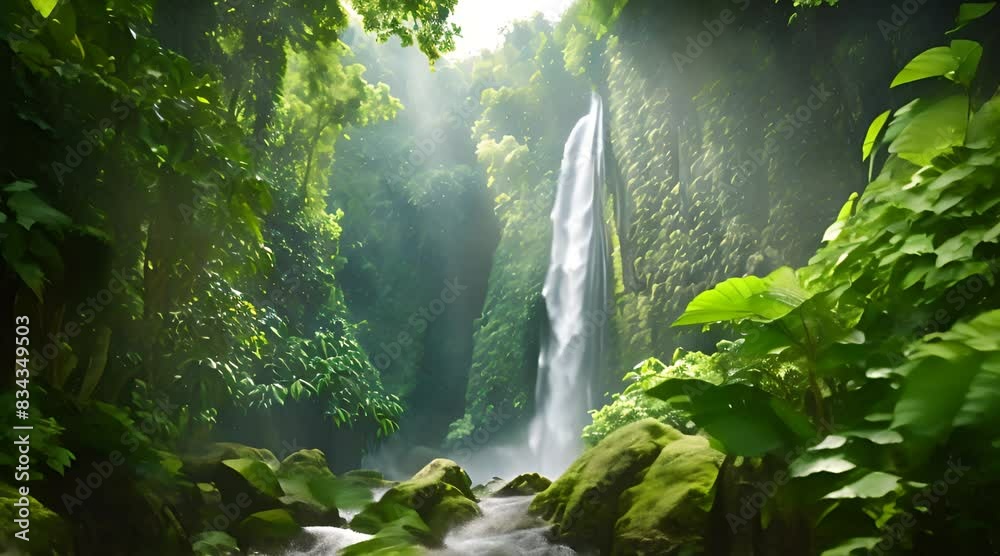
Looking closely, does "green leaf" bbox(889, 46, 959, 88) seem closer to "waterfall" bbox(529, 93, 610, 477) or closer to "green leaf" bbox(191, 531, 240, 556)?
"green leaf" bbox(191, 531, 240, 556)

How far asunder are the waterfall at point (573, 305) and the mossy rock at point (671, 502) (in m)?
8.38

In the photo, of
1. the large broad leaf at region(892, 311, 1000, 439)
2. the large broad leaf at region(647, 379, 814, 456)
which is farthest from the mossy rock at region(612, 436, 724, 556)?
the large broad leaf at region(892, 311, 1000, 439)

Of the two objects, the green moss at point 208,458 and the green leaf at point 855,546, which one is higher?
the green moss at point 208,458

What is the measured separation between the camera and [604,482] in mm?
4941

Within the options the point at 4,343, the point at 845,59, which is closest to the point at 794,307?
the point at 4,343

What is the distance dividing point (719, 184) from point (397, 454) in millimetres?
16316

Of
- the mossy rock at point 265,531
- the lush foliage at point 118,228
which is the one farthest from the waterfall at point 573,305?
the lush foliage at point 118,228

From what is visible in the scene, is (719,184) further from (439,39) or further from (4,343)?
(4,343)

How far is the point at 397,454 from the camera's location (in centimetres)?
2142

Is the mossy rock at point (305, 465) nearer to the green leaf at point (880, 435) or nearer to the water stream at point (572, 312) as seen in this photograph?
the water stream at point (572, 312)

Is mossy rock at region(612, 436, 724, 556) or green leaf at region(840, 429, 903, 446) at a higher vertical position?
green leaf at region(840, 429, 903, 446)

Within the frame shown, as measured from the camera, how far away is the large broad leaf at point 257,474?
5.88 meters

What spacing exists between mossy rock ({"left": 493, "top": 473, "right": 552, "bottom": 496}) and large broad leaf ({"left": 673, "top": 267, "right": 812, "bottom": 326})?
6502 millimetres

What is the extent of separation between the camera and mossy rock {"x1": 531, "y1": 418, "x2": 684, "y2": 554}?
15.8ft
